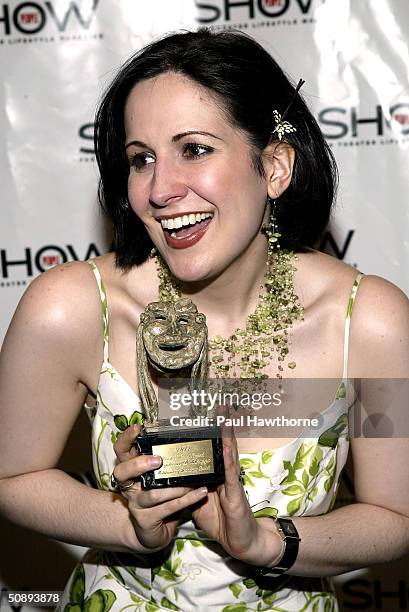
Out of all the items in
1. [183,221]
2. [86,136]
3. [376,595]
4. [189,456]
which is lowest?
[376,595]

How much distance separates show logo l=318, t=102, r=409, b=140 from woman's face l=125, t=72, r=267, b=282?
2.90 feet

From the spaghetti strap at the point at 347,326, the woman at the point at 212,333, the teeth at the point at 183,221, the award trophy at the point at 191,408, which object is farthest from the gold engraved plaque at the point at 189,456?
the spaghetti strap at the point at 347,326

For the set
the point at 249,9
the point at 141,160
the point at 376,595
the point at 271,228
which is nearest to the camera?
the point at 141,160

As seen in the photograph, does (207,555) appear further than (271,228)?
No

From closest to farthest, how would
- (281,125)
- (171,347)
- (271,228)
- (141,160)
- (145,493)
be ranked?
1. (145,493)
2. (171,347)
3. (141,160)
4. (281,125)
5. (271,228)

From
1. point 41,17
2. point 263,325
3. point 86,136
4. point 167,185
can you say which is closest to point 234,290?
point 263,325

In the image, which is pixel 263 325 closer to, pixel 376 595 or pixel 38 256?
pixel 38 256

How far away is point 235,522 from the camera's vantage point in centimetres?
126

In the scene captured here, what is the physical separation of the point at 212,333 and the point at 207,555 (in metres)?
0.41

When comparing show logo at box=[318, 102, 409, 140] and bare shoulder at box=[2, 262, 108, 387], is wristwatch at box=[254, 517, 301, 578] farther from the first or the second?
show logo at box=[318, 102, 409, 140]

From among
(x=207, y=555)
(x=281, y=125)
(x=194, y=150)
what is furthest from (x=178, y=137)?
(x=207, y=555)

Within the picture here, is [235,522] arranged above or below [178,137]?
below

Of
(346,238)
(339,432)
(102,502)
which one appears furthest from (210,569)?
(346,238)

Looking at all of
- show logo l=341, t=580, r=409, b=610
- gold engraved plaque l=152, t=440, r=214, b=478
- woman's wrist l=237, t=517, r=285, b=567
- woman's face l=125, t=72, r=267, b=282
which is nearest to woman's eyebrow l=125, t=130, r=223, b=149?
woman's face l=125, t=72, r=267, b=282
